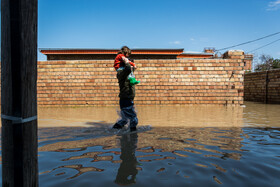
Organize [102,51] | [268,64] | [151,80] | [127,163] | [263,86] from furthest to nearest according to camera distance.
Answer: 1. [268,64]
2. [102,51]
3. [263,86]
4. [151,80]
5. [127,163]

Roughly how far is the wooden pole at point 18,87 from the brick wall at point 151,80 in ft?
30.3

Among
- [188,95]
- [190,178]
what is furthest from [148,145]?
[188,95]

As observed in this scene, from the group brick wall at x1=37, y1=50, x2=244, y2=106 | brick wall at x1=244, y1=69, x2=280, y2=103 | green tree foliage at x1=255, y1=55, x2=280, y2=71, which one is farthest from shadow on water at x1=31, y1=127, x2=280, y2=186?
green tree foliage at x1=255, y1=55, x2=280, y2=71

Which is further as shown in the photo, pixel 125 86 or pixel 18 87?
pixel 125 86

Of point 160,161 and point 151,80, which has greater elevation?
point 151,80

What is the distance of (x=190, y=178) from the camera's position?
1.74m

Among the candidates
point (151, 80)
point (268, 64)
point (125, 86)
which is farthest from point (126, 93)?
point (268, 64)

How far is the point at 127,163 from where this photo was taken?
206 centimetres

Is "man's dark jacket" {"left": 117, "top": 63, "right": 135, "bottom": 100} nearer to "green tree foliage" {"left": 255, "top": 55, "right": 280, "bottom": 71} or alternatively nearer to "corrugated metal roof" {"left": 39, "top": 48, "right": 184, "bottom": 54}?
"corrugated metal roof" {"left": 39, "top": 48, "right": 184, "bottom": 54}

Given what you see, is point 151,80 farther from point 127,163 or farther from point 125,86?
point 127,163

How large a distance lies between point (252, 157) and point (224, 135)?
1.21 meters

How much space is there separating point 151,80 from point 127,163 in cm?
861

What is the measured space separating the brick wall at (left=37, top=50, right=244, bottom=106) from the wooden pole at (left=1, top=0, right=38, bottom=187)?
9227 mm

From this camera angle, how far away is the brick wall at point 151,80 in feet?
34.4
